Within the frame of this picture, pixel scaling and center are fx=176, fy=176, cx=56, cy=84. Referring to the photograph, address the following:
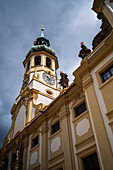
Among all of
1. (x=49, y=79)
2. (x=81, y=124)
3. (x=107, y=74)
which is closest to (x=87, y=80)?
(x=107, y=74)

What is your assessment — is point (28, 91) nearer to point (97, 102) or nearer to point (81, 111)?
point (81, 111)

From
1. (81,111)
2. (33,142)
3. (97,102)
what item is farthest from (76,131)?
(33,142)

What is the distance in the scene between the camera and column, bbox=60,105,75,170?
925 cm

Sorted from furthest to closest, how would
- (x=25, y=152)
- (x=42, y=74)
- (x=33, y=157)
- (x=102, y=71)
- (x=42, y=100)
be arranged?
(x=42, y=74)
(x=42, y=100)
(x=25, y=152)
(x=33, y=157)
(x=102, y=71)

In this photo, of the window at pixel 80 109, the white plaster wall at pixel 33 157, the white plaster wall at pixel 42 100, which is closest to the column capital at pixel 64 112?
the window at pixel 80 109

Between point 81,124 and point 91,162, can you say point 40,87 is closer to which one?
point 81,124

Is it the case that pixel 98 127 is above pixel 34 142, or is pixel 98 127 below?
below

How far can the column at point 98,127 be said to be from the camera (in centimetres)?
682

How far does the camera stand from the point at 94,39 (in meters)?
12.0

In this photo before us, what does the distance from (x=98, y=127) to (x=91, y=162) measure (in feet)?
6.12

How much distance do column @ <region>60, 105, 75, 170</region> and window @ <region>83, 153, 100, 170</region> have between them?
2.43 ft

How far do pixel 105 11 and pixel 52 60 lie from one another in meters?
20.2

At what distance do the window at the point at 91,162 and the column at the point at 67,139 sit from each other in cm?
74

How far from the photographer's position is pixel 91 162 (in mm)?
8352
